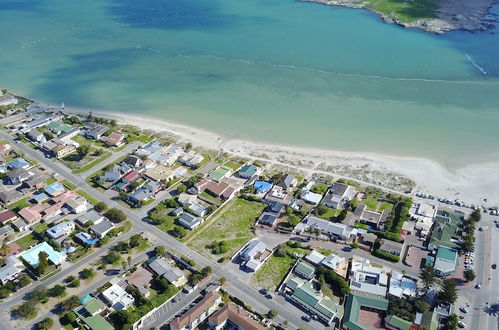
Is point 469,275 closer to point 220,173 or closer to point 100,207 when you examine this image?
point 220,173

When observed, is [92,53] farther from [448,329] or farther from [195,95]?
[448,329]

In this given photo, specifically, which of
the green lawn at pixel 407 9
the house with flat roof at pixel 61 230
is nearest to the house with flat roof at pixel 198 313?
the house with flat roof at pixel 61 230

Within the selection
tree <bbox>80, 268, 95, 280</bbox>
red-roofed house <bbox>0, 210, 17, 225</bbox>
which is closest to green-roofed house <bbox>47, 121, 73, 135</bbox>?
red-roofed house <bbox>0, 210, 17, 225</bbox>

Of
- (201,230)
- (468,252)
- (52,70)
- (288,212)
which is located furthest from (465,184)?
(52,70)

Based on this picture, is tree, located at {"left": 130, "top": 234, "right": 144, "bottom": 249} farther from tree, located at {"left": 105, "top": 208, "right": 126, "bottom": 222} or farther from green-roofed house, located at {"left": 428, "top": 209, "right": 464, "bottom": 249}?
green-roofed house, located at {"left": 428, "top": 209, "right": 464, "bottom": 249}

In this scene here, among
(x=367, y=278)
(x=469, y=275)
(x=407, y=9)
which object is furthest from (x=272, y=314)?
(x=407, y=9)

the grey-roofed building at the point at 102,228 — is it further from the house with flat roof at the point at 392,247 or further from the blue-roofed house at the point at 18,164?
the house with flat roof at the point at 392,247
